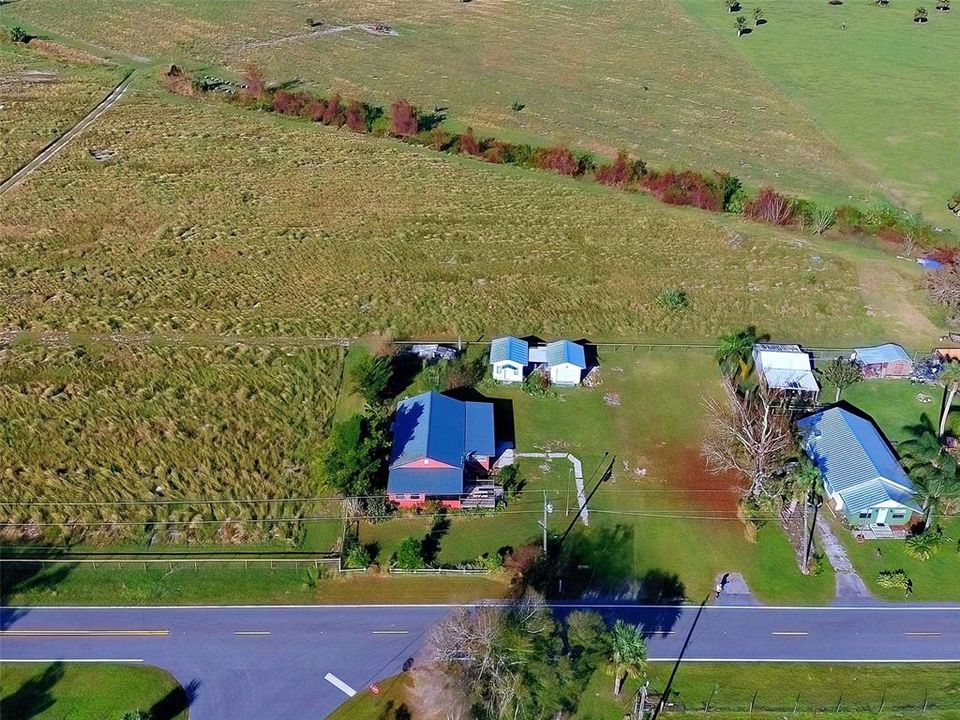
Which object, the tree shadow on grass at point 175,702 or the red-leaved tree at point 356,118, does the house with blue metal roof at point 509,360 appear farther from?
the red-leaved tree at point 356,118

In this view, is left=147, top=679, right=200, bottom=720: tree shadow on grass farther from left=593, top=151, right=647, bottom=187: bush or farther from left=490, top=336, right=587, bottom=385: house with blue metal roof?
left=593, top=151, right=647, bottom=187: bush

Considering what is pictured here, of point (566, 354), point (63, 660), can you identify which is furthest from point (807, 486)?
point (63, 660)

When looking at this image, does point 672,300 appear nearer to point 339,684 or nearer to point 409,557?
point 409,557

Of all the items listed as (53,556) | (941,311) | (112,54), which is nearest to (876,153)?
(941,311)

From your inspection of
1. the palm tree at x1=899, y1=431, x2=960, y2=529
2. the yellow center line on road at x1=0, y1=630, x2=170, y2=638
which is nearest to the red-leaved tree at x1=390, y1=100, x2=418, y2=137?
the palm tree at x1=899, y1=431, x2=960, y2=529

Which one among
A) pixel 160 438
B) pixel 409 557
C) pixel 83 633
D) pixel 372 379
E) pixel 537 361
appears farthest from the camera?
pixel 537 361

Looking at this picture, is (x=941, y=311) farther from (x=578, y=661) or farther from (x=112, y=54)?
(x=112, y=54)

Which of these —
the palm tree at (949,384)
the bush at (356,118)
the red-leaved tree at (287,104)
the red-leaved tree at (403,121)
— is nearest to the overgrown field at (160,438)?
the palm tree at (949,384)
